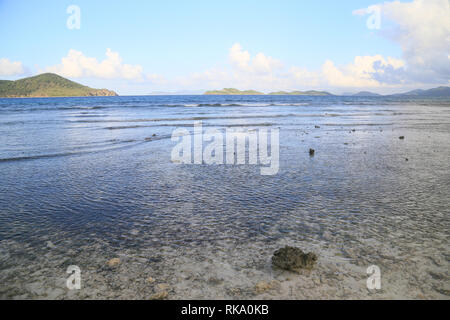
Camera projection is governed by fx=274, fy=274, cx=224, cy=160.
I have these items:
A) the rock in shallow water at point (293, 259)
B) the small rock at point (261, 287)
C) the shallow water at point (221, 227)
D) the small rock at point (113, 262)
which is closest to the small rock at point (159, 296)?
the shallow water at point (221, 227)

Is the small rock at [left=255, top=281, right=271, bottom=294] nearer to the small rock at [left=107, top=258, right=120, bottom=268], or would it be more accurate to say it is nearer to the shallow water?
the shallow water

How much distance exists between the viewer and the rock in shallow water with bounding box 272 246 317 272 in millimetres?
4078

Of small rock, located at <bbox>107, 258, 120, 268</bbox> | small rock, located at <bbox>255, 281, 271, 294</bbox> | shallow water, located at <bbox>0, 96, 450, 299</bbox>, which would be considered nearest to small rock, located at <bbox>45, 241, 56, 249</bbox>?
shallow water, located at <bbox>0, 96, 450, 299</bbox>

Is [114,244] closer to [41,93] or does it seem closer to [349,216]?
[349,216]

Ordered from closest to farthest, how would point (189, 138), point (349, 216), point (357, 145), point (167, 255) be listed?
point (167, 255)
point (349, 216)
point (357, 145)
point (189, 138)

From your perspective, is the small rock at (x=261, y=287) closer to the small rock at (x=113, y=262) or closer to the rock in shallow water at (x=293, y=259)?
the rock in shallow water at (x=293, y=259)

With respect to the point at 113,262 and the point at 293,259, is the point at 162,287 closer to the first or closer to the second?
the point at 113,262

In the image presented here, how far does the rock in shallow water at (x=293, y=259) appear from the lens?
4.08 meters

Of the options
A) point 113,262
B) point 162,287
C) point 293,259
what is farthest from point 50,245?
point 293,259

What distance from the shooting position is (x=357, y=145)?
1508cm
